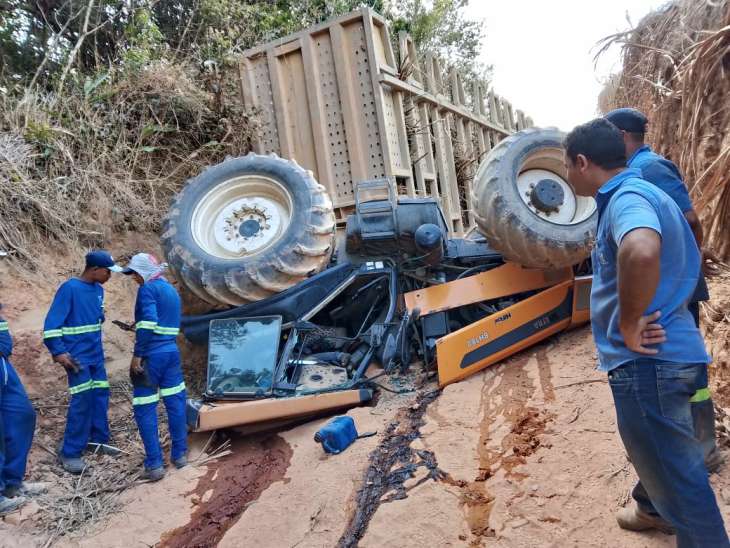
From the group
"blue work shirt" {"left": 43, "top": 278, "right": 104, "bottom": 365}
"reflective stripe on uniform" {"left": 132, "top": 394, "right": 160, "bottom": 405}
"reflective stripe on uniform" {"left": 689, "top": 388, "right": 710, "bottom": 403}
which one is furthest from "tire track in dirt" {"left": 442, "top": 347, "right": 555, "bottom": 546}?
"blue work shirt" {"left": 43, "top": 278, "right": 104, "bottom": 365}

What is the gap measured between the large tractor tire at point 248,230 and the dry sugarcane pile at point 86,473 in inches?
41.9

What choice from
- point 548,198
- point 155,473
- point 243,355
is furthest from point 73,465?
point 548,198

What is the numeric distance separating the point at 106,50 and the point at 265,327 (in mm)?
5309

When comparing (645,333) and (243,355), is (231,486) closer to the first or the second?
(243,355)

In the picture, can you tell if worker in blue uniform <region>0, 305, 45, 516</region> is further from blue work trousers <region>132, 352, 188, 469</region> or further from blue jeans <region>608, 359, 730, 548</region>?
blue jeans <region>608, 359, 730, 548</region>

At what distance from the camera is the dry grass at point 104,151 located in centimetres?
505

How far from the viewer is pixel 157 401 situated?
142 inches

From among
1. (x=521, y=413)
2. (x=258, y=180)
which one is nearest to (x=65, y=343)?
(x=258, y=180)

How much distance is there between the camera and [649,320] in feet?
5.31

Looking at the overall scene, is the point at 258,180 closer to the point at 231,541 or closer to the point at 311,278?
the point at 311,278

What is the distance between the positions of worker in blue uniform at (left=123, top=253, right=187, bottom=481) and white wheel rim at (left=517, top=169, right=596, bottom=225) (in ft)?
8.77

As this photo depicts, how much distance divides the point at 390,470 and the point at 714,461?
144 centimetres

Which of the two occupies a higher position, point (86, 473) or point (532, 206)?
point (532, 206)

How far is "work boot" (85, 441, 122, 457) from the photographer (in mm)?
3799
